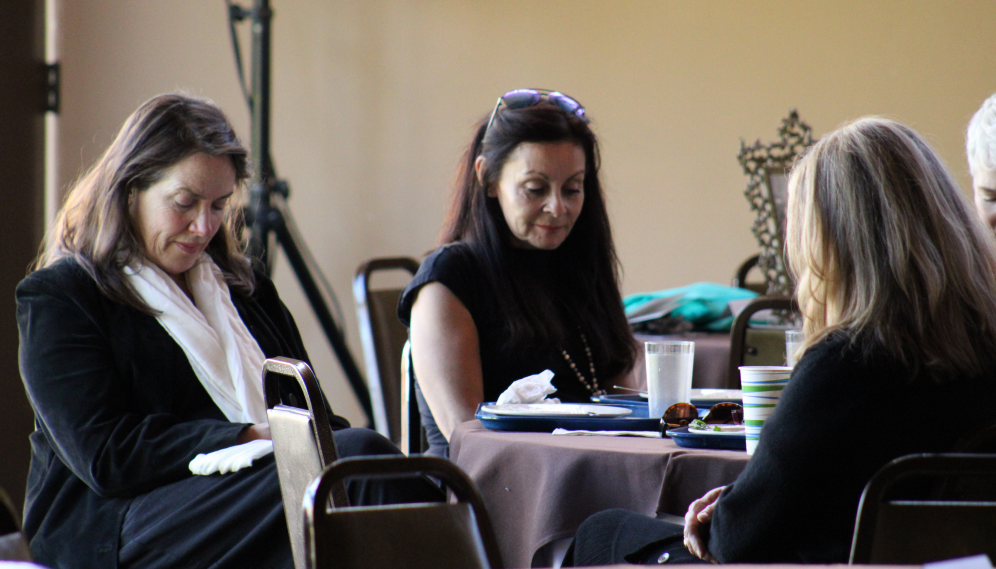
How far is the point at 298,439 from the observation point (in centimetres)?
125

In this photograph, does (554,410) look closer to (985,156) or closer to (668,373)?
(668,373)

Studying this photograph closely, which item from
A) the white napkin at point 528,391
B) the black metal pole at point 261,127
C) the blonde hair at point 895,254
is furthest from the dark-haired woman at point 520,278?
the black metal pole at point 261,127

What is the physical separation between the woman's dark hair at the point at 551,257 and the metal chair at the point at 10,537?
117 centimetres

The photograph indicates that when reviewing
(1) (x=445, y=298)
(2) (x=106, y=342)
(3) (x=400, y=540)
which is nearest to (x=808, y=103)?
(1) (x=445, y=298)

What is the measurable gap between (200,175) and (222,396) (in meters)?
0.41

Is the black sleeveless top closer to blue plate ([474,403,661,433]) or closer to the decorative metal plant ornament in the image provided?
blue plate ([474,403,661,433])

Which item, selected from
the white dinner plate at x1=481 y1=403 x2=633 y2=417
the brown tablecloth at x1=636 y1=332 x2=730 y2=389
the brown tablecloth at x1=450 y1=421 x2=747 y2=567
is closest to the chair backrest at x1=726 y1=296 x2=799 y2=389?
the brown tablecloth at x1=636 y1=332 x2=730 y2=389

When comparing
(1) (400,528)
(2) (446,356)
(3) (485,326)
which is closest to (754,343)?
(3) (485,326)

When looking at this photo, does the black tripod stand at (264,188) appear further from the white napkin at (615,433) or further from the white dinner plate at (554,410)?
the white napkin at (615,433)

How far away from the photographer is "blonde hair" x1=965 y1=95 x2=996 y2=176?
1813mm

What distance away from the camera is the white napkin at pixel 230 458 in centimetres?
155

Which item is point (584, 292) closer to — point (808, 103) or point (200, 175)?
point (200, 175)

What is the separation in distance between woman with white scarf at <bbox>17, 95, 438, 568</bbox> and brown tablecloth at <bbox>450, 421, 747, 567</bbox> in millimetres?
187

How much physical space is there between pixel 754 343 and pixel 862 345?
134cm
